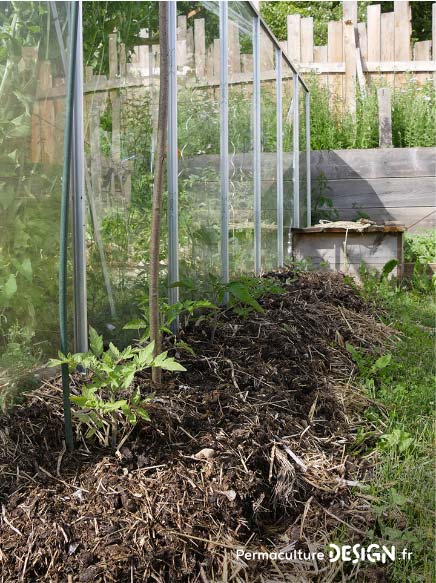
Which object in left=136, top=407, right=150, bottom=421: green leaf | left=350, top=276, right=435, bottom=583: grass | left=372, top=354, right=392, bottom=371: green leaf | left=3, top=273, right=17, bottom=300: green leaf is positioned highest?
left=3, top=273, right=17, bottom=300: green leaf

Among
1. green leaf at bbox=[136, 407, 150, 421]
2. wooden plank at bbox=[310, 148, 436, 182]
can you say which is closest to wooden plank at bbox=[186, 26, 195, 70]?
green leaf at bbox=[136, 407, 150, 421]

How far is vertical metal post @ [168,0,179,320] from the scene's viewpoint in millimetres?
4121

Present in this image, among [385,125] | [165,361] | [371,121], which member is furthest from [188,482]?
[371,121]

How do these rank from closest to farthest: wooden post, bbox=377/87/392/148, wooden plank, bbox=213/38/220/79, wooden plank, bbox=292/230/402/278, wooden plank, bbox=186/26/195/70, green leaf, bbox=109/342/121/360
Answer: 1. green leaf, bbox=109/342/121/360
2. wooden plank, bbox=186/26/195/70
3. wooden plank, bbox=213/38/220/79
4. wooden plank, bbox=292/230/402/278
5. wooden post, bbox=377/87/392/148

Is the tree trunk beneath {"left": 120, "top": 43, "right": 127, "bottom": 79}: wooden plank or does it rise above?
beneath

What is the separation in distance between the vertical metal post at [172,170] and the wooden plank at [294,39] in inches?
341

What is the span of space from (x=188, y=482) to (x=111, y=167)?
5.06ft

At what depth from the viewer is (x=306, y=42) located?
40.6 ft

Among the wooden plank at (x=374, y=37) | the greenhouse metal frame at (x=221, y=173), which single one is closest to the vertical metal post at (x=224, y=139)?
the greenhouse metal frame at (x=221, y=173)

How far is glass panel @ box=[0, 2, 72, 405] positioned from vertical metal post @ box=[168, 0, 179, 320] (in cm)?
109

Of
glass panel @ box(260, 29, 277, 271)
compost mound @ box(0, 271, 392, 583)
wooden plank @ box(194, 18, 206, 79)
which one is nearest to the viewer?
compost mound @ box(0, 271, 392, 583)

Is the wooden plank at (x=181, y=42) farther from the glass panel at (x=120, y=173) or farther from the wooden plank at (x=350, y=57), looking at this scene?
the wooden plank at (x=350, y=57)

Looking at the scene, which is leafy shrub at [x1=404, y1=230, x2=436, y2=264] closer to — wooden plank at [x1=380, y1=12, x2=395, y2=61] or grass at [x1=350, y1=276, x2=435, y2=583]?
grass at [x1=350, y1=276, x2=435, y2=583]

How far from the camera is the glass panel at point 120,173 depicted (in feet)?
11.0
